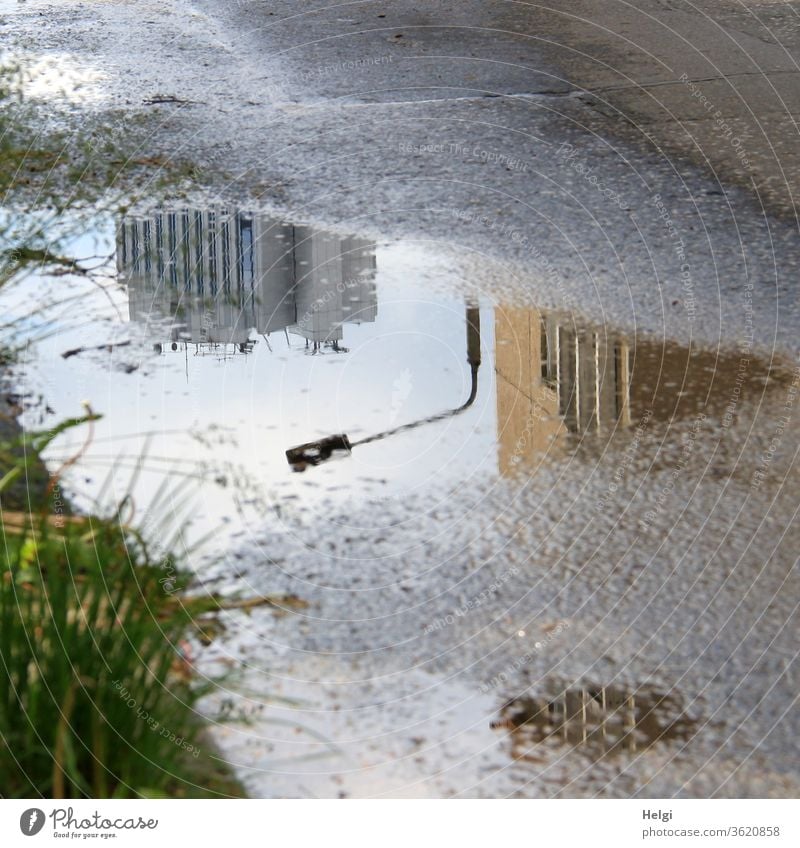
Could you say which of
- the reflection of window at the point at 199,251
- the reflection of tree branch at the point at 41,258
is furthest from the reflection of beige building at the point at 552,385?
the reflection of tree branch at the point at 41,258

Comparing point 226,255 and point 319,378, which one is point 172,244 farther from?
point 319,378

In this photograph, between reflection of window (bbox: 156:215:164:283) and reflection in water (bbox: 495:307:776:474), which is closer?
reflection in water (bbox: 495:307:776:474)

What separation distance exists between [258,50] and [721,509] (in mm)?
4012

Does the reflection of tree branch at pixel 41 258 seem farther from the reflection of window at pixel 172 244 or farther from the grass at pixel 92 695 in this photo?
the grass at pixel 92 695

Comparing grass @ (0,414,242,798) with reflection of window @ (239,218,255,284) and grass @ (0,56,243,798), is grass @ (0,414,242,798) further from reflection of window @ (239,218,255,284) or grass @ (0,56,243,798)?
reflection of window @ (239,218,255,284)

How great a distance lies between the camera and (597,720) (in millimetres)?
2258

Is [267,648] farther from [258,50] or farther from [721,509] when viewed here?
[258,50]

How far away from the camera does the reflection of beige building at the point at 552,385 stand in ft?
10.3

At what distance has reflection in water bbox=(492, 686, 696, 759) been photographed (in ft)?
7.24

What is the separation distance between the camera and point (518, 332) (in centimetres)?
354

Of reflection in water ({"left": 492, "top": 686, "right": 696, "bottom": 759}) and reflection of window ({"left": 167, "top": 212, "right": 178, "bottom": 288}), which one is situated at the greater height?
reflection of window ({"left": 167, "top": 212, "right": 178, "bottom": 288})

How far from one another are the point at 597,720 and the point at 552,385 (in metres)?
1.16

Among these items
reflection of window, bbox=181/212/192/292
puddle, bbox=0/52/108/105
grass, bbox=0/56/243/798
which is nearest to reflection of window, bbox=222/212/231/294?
reflection of window, bbox=181/212/192/292

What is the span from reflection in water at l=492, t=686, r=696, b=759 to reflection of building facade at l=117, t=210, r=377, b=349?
1.53m
